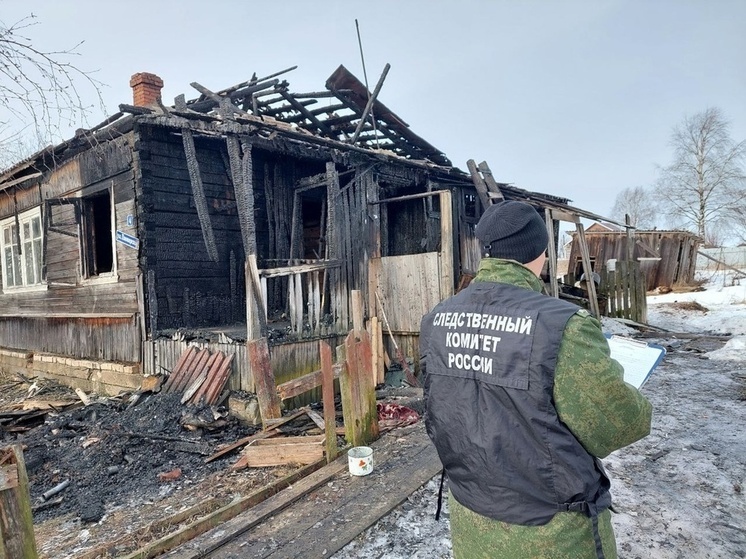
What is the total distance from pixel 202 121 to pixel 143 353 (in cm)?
362

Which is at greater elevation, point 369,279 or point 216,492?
point 369,279

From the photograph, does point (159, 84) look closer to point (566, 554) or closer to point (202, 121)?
point (202, 121)

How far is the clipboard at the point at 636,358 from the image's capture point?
208 centimetres

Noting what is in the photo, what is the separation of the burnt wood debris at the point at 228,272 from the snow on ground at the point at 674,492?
1.14 meters

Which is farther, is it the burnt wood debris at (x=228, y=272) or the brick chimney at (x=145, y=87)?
the brick chimney at (x=145, y=87)

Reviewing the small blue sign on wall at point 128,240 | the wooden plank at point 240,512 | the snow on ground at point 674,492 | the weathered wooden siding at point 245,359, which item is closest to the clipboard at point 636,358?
the snow on ground at point 674,492

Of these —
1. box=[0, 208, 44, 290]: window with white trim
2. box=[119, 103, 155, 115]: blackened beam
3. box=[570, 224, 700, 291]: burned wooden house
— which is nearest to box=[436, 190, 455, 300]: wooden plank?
box=[119, 103, 155, 115]: blackened beam

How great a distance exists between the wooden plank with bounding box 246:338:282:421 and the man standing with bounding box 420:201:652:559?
3.85m

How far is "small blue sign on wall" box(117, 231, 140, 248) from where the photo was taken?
6.79 m

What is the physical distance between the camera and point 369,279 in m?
7.50

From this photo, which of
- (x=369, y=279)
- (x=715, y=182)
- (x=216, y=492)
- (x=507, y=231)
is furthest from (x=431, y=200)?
(x=715, y=182)

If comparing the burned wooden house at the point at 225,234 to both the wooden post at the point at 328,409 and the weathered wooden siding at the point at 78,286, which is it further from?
Answer: the wooden post at the point at 328,409

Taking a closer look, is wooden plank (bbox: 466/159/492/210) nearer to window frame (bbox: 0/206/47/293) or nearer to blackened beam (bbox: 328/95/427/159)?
blackened beam (bbox: 328/95/427/159)

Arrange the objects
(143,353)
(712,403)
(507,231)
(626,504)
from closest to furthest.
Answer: (507,231) < (626,504) < (712,403) < (143,353)
